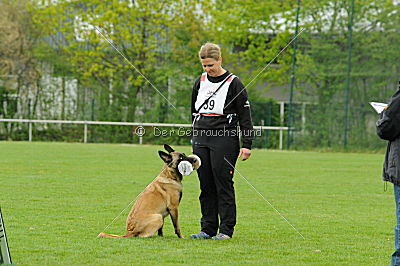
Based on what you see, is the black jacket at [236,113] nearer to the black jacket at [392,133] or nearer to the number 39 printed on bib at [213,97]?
the number 39 printed on bib at [213,97]

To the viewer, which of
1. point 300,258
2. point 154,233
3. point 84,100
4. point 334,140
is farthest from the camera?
point 84,100

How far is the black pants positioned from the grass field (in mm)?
277

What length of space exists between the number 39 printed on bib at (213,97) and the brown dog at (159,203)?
50 cm

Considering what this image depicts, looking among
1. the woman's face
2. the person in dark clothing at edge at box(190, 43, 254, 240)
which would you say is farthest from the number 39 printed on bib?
the woman's face

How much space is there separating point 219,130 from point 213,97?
0.33m

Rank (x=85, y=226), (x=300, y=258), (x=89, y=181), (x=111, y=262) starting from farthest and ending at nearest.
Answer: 1. (x=89, y=181)
2. (x=85, y=226)
3. (x=300, y=258)
4. (x=111, y=262)

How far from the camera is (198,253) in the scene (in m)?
6.33

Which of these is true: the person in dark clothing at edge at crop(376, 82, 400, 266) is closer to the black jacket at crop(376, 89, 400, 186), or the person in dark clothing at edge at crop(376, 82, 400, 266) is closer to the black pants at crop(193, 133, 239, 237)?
the black jacket at crop(376, 89, 400, 186)

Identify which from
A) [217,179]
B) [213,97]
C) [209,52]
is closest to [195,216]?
[217,179]

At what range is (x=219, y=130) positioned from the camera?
706 centimetres

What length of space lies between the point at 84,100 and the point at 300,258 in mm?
24127

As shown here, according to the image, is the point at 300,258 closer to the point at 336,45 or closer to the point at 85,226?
the point at 85,226

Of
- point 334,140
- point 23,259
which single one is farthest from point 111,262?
point 334,140

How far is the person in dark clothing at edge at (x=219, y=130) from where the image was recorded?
6.97 meters
